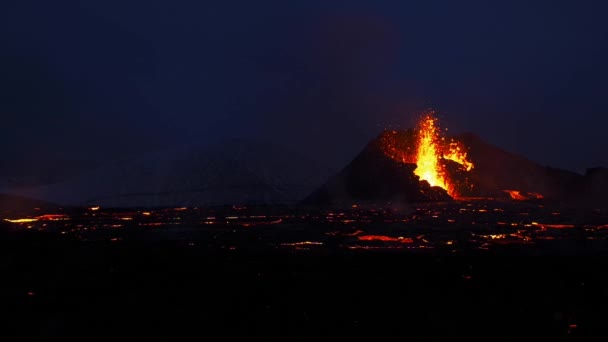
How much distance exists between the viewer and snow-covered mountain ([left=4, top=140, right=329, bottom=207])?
165000 mm

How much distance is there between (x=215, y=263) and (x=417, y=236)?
56.5 feet

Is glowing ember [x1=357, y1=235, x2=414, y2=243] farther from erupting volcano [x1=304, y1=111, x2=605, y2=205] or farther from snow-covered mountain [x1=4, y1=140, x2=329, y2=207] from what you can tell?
snow-covered mountain [x1=4, y1=140, x2=329, y2=207]

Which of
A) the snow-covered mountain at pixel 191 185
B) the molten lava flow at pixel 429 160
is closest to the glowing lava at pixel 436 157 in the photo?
the molten lava flow at pixel 429 160

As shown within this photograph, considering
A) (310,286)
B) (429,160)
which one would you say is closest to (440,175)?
(429,160)

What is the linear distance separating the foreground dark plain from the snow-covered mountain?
119 meters

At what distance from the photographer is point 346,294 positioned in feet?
68.3

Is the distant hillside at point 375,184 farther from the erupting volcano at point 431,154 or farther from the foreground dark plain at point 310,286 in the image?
the foreground dark plain at point 310,286

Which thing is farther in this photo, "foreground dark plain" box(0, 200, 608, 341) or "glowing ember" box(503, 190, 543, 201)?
"glowing ember" box(503, 190, 543, 201)

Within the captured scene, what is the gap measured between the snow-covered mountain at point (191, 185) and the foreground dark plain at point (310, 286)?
11948 cm

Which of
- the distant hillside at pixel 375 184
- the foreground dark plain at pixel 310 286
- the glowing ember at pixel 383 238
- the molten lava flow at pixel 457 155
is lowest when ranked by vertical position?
the foreground dark plain at pixel 310 286

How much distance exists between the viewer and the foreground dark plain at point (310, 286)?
16.5 m

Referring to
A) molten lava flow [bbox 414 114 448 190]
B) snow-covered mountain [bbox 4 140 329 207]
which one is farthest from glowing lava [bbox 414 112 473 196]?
snow-covered mountain [bbox 4 140 329 207]

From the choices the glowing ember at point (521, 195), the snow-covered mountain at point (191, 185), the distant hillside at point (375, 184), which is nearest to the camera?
the distant hillside at point (375, 184)

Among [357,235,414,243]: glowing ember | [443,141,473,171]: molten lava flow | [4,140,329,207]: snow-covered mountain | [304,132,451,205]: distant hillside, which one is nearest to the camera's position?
[357,235,414,243]: glowing ember
